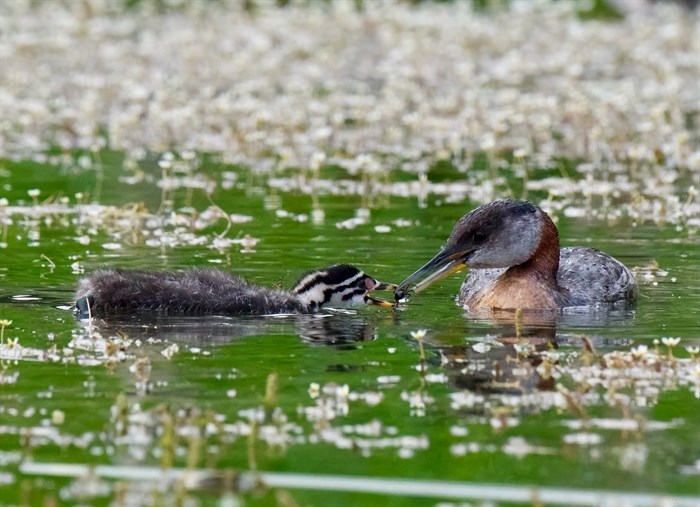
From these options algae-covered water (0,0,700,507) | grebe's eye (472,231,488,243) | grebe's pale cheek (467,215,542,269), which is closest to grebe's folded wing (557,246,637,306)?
algae-covered water (0,0,700,507)

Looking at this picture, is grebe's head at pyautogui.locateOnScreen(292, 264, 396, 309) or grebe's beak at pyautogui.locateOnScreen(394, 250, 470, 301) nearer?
grebe's head at pyautogui.locateOnScreen(292, 264, 396, 309)

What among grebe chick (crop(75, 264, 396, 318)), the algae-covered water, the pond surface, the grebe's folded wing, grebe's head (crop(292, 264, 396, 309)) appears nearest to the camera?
the pond surface

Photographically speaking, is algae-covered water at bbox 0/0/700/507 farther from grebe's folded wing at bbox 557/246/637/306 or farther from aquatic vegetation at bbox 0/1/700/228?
grebe's folded wing at bbox 557/246/637/306

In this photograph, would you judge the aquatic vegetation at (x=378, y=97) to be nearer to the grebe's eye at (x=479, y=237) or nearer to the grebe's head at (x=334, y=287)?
the grebe's eye at (x=479, y=237)

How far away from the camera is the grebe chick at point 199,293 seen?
10367 mm

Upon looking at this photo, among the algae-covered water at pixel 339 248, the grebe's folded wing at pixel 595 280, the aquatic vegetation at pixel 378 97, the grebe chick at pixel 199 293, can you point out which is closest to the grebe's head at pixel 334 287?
the grebe chick at pixel 199 293

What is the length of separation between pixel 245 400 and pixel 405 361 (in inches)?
51.9

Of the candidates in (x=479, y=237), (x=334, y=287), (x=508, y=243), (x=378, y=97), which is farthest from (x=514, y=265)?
(x=378, y=97)

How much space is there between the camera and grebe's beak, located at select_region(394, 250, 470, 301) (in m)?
10.9

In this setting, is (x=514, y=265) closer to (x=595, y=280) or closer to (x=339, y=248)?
(x=595, y=280)

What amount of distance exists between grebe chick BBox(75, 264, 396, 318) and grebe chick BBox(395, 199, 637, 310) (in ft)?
1.67

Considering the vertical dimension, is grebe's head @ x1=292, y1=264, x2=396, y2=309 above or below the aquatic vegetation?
below

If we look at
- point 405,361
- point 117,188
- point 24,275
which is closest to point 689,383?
point 405,361

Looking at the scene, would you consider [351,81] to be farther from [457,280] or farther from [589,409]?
[589,409]
